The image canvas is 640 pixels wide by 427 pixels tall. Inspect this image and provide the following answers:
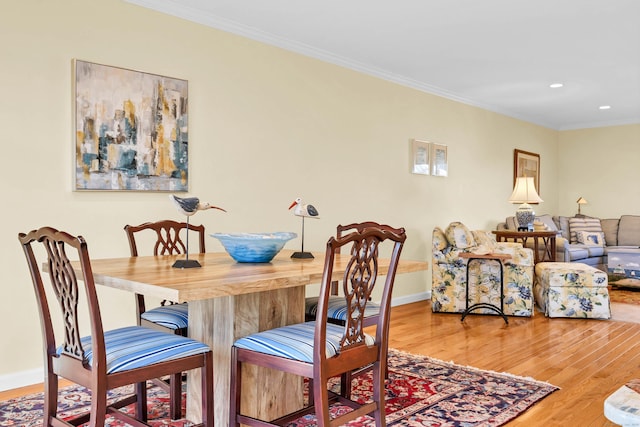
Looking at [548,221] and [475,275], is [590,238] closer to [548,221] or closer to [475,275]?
[548,221]

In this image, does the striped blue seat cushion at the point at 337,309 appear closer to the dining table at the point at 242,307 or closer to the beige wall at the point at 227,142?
the dining table at the point at 242,307

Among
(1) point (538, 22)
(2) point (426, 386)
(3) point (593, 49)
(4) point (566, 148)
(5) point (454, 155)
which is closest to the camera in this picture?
(2) point (426, 386)

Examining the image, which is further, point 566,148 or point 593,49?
point 566,148

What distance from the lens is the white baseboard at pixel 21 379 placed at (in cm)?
307

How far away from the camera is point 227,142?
409 cm

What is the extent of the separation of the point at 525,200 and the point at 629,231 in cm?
252

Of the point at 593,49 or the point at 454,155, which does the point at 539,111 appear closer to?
the point at 454,155

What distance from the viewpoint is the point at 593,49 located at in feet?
15.3

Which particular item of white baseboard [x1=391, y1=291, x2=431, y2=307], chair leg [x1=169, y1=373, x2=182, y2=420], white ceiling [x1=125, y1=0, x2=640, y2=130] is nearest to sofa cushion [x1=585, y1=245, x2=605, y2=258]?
white ceiling [x1=125, y1=0, x2=640, y2=130]

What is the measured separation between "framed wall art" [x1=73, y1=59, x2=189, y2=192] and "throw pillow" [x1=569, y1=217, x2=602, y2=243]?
6.24m

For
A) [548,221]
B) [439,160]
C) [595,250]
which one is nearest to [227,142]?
[439,160]

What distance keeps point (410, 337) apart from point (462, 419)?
5.46 feet

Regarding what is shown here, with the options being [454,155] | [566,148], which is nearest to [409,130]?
[454,155]

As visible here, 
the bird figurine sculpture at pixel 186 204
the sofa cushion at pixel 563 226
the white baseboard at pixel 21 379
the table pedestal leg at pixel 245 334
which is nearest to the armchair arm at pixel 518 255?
the table pedestal leg at pixel 245 334
